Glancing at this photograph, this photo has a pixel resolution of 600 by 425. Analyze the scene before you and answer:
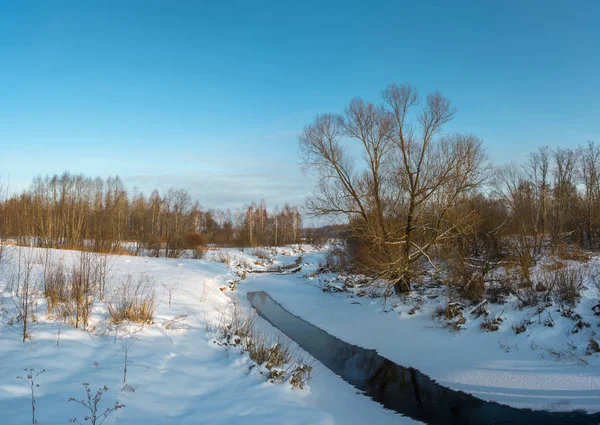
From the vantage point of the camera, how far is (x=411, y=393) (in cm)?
718

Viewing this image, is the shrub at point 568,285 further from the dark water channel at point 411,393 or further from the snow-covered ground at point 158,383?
the snow-covered ground at point 158,383

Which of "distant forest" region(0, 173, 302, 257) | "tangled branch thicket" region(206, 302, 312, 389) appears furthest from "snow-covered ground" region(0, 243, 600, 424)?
"distant forest" region(0, 173, 302, 257)

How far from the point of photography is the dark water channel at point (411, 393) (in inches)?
237

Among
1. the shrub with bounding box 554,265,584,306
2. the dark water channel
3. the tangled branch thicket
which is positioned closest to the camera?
the dark water channel

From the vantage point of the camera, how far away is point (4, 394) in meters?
4.36

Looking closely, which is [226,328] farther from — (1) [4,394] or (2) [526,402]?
(2) [526,402]

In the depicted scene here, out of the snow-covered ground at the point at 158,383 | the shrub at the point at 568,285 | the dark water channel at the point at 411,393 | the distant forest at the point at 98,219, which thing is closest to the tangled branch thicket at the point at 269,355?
the snow-covered ground at the point at 158,383

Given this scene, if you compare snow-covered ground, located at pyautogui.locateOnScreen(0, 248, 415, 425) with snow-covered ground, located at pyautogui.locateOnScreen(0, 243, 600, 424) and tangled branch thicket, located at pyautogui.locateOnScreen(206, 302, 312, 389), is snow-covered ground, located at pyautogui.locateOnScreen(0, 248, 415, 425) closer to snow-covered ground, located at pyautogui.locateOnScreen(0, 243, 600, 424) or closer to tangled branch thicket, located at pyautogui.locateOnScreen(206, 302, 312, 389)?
snow-covered ground, located at pyautogui.locateOnScreen(0, 243, 600, 424)

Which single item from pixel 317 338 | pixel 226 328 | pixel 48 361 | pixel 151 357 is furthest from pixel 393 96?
pixel 48 361

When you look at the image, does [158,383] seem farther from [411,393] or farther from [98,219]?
[98,219]

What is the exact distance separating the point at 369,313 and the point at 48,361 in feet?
33.7

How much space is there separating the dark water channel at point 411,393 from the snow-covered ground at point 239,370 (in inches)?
10.9

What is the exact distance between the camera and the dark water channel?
6.03 metres

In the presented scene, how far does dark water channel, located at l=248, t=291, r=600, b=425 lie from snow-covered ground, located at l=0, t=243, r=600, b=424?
0.91ft
